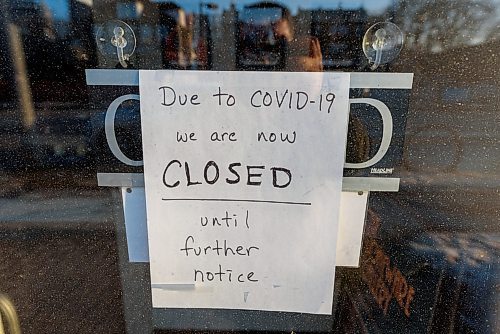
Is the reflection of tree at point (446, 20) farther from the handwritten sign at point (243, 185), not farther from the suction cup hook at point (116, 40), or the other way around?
the suction cup hook at point (116, 40)

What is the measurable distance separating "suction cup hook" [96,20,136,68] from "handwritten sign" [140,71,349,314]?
50 millimetres

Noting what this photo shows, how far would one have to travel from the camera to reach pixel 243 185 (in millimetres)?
717

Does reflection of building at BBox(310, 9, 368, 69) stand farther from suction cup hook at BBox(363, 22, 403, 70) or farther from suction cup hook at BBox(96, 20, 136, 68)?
suction cup hook at BBox(96, 20, 136, 68)

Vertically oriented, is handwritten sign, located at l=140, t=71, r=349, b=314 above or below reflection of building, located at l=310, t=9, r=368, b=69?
below

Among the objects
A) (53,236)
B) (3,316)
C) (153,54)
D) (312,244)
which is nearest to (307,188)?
(312,244)

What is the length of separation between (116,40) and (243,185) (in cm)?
33

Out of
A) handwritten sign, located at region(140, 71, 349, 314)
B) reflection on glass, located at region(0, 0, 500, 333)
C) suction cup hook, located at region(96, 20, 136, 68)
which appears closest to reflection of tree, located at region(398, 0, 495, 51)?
reflection on glass, located at region(0, 0, 500, 333)

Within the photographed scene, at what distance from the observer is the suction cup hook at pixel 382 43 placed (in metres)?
0.63

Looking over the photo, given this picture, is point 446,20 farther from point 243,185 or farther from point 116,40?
point 116,40

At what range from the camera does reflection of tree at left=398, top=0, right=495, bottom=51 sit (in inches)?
24.2

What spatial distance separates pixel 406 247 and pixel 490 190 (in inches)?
6.9

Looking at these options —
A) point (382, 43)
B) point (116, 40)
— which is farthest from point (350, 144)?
point (116, 40)

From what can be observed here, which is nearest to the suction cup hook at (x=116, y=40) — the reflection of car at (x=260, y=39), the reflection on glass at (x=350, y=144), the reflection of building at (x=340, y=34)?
the reflection on glass at (x=350, y=144)

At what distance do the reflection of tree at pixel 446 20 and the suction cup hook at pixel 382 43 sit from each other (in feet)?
0.05
